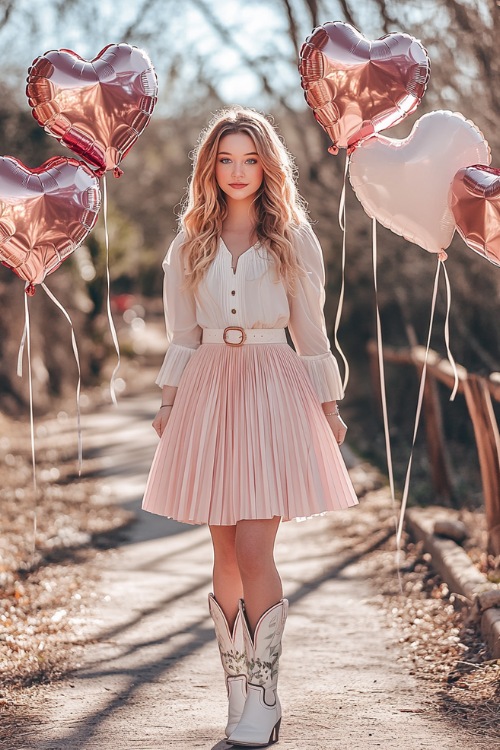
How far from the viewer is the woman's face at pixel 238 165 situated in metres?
3.42

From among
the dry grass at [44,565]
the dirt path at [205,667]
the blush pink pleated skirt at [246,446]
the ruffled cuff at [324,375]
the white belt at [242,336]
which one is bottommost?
the dirt path at [205,667]

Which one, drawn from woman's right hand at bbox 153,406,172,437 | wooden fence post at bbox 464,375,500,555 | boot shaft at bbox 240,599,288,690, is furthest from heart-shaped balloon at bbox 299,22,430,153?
wooden fence post at bbox 464,375,500,555

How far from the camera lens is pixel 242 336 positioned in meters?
3.43

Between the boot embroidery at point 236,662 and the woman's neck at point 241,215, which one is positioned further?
the woman's neck at point 241,215

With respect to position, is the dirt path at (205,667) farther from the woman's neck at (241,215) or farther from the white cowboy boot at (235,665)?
the woman's neck at (241,215)

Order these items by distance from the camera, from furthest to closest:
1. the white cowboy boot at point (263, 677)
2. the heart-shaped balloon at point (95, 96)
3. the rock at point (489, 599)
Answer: the rock at point (489, 599), the heart-shaped balloon at point (95, 96), the white cowboy boot at point (263, 677)

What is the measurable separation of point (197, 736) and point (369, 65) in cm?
227

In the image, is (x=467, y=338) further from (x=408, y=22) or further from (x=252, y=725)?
(x=252, y=725)

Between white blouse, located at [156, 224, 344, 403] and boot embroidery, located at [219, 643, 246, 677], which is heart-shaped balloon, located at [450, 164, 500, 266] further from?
boot embroidery, located at [219, 643, 246, 677]

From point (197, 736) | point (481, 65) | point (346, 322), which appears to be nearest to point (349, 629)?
point (197, 736)

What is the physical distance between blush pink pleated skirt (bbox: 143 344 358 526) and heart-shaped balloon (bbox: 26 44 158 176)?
0.83 metres

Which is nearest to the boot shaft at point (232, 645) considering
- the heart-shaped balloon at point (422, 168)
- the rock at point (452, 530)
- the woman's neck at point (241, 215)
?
the woman's neck at point (241, 215)

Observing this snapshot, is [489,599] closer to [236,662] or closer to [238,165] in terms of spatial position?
[236,662]

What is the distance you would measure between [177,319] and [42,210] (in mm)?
575
